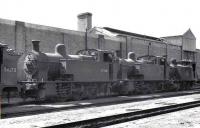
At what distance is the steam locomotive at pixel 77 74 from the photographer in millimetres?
15805

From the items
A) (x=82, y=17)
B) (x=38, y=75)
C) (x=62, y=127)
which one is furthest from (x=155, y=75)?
(x=62, y=127)

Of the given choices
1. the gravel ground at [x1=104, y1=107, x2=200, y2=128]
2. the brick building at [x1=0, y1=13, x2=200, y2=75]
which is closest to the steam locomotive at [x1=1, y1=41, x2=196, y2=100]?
the brick building at [x1=0, y1=13, x2=200, y2=75]

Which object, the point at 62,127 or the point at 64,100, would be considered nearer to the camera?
the point at 62,127

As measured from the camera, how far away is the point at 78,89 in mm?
17766

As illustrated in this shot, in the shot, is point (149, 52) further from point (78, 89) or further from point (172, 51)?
point (78, 89)

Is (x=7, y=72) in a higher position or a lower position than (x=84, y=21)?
lower

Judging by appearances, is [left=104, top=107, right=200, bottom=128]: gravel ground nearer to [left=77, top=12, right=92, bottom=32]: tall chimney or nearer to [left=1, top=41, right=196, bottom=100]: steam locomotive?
[left=1, top=41, right=196, bottom=100]: steam locomotive

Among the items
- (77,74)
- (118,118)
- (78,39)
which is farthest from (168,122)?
(78,39)

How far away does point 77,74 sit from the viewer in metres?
17.6

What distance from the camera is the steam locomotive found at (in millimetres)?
15805

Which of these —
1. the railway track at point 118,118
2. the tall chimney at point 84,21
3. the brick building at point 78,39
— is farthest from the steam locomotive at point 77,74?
the tall chimney at point 84,21

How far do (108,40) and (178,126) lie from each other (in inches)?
945

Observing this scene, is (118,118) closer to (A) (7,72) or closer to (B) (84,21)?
(A) (7,72)

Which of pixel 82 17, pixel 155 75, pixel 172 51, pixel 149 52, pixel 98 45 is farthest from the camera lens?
pixel 172 51
